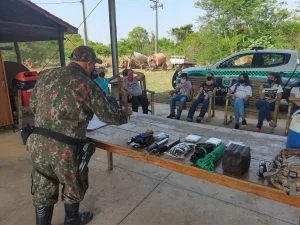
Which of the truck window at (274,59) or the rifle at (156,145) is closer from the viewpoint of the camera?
the rifle at (156,145)

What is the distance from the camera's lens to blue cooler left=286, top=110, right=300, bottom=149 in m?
1.88

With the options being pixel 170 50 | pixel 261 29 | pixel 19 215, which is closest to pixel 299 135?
pixel 19 215

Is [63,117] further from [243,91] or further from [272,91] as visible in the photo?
[272,91]

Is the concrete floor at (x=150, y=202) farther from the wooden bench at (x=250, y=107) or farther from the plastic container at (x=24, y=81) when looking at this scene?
the wooden bench at (x=250, y=107)

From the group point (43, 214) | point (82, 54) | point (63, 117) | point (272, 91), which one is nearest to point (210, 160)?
point (63, 117)

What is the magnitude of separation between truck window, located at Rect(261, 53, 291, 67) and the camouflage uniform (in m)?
5.63

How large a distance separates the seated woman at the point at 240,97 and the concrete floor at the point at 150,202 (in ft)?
Answer: 8.28

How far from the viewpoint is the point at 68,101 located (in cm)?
193

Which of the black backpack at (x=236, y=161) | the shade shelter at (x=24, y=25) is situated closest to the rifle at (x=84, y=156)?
the black backpack at (x=236, y=161)

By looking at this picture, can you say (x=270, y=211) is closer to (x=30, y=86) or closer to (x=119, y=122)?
(x=119, y=122)

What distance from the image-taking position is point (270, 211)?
263cm

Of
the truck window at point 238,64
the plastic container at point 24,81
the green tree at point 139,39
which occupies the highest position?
the green tree at point 139,39

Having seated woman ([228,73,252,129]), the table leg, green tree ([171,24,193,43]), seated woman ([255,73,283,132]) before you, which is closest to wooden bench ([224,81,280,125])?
seated woman ([228,73,252,129])

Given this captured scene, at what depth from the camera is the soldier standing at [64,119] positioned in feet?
6.40
